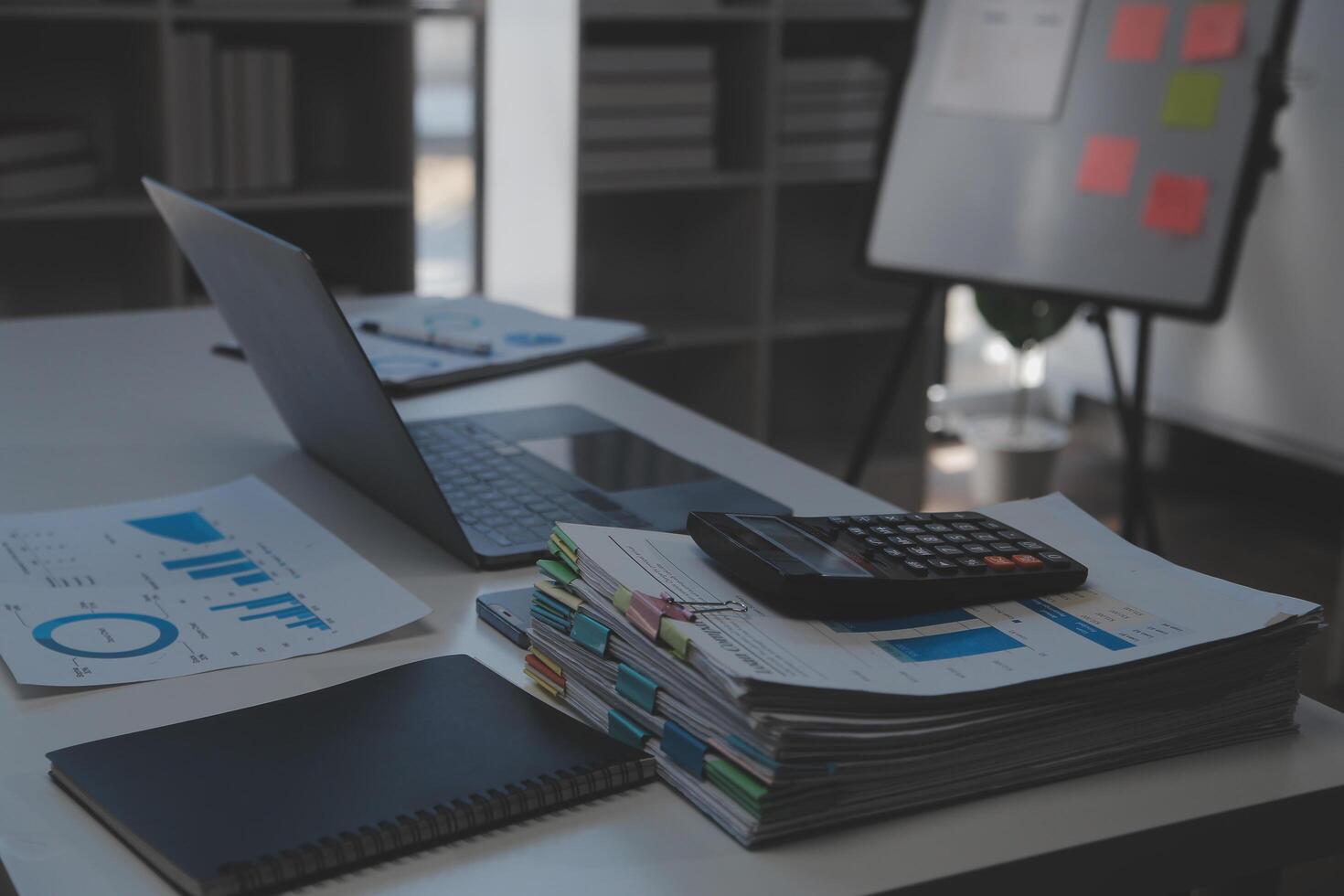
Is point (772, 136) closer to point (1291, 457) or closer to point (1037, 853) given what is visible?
point (1291, 457)

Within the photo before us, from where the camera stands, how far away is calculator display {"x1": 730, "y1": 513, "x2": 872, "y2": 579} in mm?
664

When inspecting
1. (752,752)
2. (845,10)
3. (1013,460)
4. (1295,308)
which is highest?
(845,10)

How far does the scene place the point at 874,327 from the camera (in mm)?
3221

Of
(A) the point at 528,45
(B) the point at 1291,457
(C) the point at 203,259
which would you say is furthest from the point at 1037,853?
(B) the point at 1291,457

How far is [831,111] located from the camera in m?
3.12

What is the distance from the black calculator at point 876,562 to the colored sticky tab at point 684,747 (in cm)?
7

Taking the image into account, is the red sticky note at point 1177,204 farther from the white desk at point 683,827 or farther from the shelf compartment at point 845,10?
the white desk at point 683,827

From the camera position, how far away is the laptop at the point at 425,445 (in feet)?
2.85

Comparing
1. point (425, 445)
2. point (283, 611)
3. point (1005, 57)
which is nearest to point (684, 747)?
point (283, 611)

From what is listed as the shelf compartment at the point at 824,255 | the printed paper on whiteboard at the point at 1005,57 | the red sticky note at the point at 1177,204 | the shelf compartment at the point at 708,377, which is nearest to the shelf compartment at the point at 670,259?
the shelf compartment at the point at 708,377

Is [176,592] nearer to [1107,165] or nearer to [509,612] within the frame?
[509,612]

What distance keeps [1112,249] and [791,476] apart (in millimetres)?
1375

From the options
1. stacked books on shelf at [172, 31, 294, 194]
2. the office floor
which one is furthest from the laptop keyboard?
the office floor

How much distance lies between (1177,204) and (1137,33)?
0.30 m
